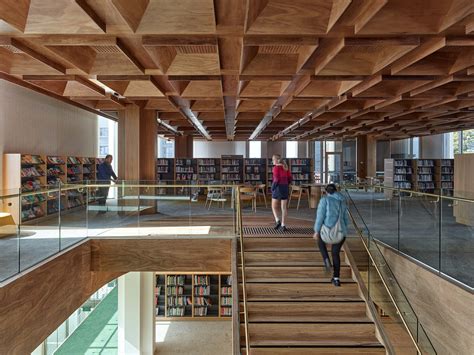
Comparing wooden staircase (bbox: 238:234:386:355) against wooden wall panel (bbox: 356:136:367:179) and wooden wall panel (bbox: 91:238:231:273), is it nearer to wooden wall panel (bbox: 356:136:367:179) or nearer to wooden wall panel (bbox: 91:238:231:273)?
wooden wall panel (bbox: 91:238:231:273)

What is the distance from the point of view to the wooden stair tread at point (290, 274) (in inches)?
201

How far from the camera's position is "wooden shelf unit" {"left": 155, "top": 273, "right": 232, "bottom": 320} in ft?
33.2

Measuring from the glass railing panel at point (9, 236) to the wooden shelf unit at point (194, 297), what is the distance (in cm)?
635

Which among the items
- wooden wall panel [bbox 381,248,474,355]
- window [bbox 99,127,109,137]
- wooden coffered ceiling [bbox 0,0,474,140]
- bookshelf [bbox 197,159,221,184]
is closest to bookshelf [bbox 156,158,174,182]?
bookshelf [bbox 197,159,221,184]

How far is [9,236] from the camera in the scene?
4.21 metres

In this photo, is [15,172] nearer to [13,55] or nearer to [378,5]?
[13,55]

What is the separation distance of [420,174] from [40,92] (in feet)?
43.6

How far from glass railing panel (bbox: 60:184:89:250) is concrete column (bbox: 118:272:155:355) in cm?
329

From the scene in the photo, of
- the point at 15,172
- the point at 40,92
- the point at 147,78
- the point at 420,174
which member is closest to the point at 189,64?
the point at 147,78

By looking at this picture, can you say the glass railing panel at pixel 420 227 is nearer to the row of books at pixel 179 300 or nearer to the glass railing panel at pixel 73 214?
the glass railing panel at pixel 73 214

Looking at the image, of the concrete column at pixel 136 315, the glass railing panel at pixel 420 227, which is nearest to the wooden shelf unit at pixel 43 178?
the concrete column at pixel 136 315

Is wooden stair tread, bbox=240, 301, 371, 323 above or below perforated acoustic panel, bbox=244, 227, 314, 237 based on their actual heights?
below

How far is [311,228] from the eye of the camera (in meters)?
6.41

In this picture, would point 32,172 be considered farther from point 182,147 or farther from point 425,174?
point 425,174
